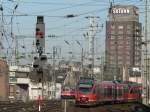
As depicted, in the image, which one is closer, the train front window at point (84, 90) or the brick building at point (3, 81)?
the train front window at point (84, 90)

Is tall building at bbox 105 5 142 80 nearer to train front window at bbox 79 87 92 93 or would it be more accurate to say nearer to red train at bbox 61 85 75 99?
train front window at bbox 79 87 92 93

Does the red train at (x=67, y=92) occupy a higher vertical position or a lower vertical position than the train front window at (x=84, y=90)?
lower

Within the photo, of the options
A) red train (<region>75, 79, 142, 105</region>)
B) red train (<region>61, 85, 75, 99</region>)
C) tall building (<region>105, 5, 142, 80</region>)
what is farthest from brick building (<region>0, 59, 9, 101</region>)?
red train (<region>75, 79, 142, 105</region>)

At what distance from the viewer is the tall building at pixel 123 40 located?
6306 centimetres

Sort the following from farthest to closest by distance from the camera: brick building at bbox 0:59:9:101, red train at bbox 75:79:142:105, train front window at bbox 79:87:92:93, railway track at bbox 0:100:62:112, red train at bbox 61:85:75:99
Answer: brick building at bbox 0:59:9:101 < red train at bbox 61:85:75:99 < train front window at bbox 79:87:92:93 < red train at bbox 75:79:142:105 < railway track at bbox 0:100:62:112

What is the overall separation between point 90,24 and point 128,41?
78.8 ft

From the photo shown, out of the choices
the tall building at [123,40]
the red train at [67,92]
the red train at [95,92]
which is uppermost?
the tall building at [123,40]

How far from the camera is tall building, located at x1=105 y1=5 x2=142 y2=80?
63062 millimetres

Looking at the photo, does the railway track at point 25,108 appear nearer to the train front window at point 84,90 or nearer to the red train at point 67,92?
the train front window at point 84,90

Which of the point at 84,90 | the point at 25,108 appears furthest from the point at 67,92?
the point at 25,108

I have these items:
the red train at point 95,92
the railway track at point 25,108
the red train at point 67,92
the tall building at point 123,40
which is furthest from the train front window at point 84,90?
the red train at point 67,92

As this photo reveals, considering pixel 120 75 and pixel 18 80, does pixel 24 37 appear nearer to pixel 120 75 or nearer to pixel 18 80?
pixel 18 80

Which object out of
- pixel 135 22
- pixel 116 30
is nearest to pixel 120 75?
pixel 116 30

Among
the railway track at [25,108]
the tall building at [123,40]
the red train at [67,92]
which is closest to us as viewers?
the railway track at [25,108]
